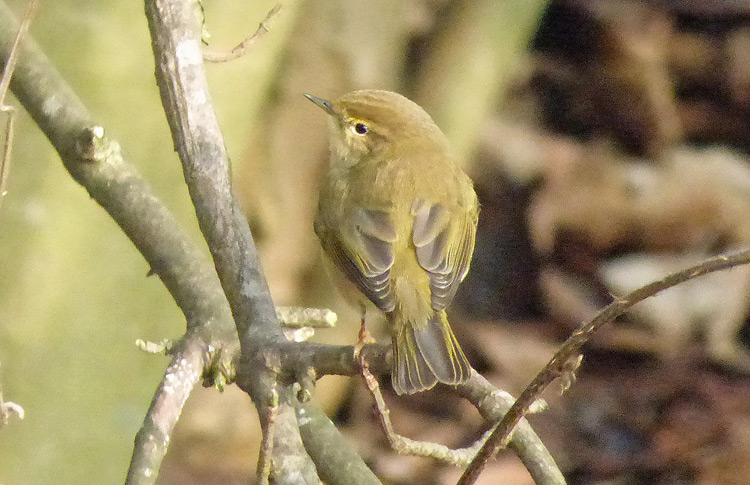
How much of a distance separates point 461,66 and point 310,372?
10.3 feet

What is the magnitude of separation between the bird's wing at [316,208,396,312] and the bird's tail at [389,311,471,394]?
0.25 ft

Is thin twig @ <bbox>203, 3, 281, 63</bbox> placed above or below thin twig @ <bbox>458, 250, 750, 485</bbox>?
above

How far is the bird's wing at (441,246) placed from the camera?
9.29ft

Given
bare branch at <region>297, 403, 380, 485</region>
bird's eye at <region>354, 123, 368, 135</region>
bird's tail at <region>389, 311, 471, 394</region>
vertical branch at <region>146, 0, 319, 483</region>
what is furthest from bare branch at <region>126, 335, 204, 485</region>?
bird's eye at <region>354, 123, 368, 135</region>

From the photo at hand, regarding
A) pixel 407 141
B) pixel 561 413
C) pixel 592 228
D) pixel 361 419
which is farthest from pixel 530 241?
pixel 407 141

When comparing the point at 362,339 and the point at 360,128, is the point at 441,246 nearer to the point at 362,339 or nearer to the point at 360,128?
the point at 362,339

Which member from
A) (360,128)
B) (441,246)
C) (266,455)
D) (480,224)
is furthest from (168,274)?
(480,224)

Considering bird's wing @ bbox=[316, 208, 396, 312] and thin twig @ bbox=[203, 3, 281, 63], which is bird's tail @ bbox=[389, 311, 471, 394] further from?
thin twig @ bbox=[203, 3, 281, 63]

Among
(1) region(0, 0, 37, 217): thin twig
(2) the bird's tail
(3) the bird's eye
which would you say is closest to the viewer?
(1) region(0, 0, 37, 217): thin twig

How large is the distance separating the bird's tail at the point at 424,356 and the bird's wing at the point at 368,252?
0.08 meters

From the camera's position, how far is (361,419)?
511cm

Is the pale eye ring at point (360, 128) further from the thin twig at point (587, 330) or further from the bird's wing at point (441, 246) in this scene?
the thin twig at point (587, 330)

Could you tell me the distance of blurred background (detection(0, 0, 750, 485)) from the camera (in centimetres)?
378

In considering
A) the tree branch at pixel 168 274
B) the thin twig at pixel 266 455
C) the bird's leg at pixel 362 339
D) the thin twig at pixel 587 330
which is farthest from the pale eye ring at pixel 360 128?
the thin twig at pixel 587 330
